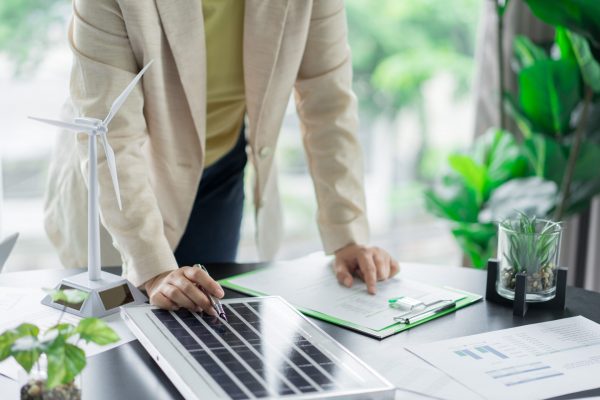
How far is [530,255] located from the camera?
1365 millimetres

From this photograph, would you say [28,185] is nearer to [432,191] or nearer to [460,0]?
[432,191]

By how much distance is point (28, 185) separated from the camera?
400 cm

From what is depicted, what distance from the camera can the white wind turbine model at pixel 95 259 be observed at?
4.28 ft

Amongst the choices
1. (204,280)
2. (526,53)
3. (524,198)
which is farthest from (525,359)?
(526,53)

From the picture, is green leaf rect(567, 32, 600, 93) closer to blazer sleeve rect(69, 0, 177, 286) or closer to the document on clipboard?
the document on clipboard

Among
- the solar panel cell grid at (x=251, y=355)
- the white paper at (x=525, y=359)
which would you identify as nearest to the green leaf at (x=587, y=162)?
the white paper at (x=525, y=359)

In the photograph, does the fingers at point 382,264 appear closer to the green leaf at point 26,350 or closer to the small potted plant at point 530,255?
the small potted plant at point 530,255

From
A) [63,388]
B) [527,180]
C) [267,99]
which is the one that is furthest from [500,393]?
[527,180]

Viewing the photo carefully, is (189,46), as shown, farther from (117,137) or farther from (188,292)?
(188,292)

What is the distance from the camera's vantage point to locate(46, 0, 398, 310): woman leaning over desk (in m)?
1.48

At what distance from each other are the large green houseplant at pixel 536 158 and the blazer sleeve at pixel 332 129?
1.03 m

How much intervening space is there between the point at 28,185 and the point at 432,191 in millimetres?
2254

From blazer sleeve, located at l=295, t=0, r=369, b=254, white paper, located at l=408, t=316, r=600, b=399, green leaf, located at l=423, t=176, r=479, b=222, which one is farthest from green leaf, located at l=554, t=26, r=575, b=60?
white paper, located at l=408, t=316, r=600, b=399

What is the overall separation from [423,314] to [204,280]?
40cm
